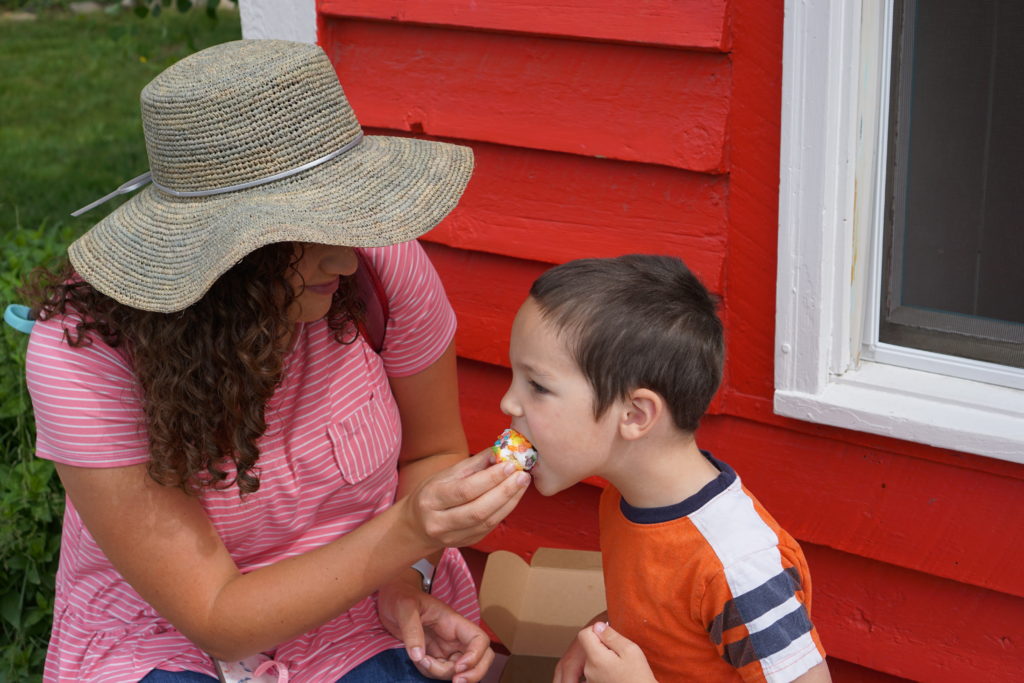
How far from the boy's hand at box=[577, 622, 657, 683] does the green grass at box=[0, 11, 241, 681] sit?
178 cm

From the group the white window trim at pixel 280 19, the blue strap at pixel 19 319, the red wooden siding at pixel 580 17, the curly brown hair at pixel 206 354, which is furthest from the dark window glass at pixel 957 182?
the blue strap at pixel 19 319

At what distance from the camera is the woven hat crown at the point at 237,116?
5.48 ft

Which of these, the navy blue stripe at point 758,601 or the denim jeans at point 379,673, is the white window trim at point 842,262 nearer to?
the navy blue stripe at point 758,601

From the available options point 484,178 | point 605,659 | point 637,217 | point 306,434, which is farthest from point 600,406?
point 484,178

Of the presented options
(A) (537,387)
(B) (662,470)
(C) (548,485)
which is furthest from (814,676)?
(A) (537,387)

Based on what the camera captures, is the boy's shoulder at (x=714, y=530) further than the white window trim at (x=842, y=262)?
No

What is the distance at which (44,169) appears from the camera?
6945 millimetres

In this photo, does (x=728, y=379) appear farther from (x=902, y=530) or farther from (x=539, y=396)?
(x=539, y=396)

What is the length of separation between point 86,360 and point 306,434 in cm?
40

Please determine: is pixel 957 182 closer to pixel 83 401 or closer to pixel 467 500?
pixel 467 500

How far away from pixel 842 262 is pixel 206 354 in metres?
1.16

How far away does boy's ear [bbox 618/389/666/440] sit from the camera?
5.72 feet

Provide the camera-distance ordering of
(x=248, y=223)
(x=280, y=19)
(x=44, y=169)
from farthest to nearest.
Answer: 1. (x=44, y=169)
2. (x=280, y=19)
3. (x=248, y=223)

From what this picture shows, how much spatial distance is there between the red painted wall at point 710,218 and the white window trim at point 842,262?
0.20 ft
